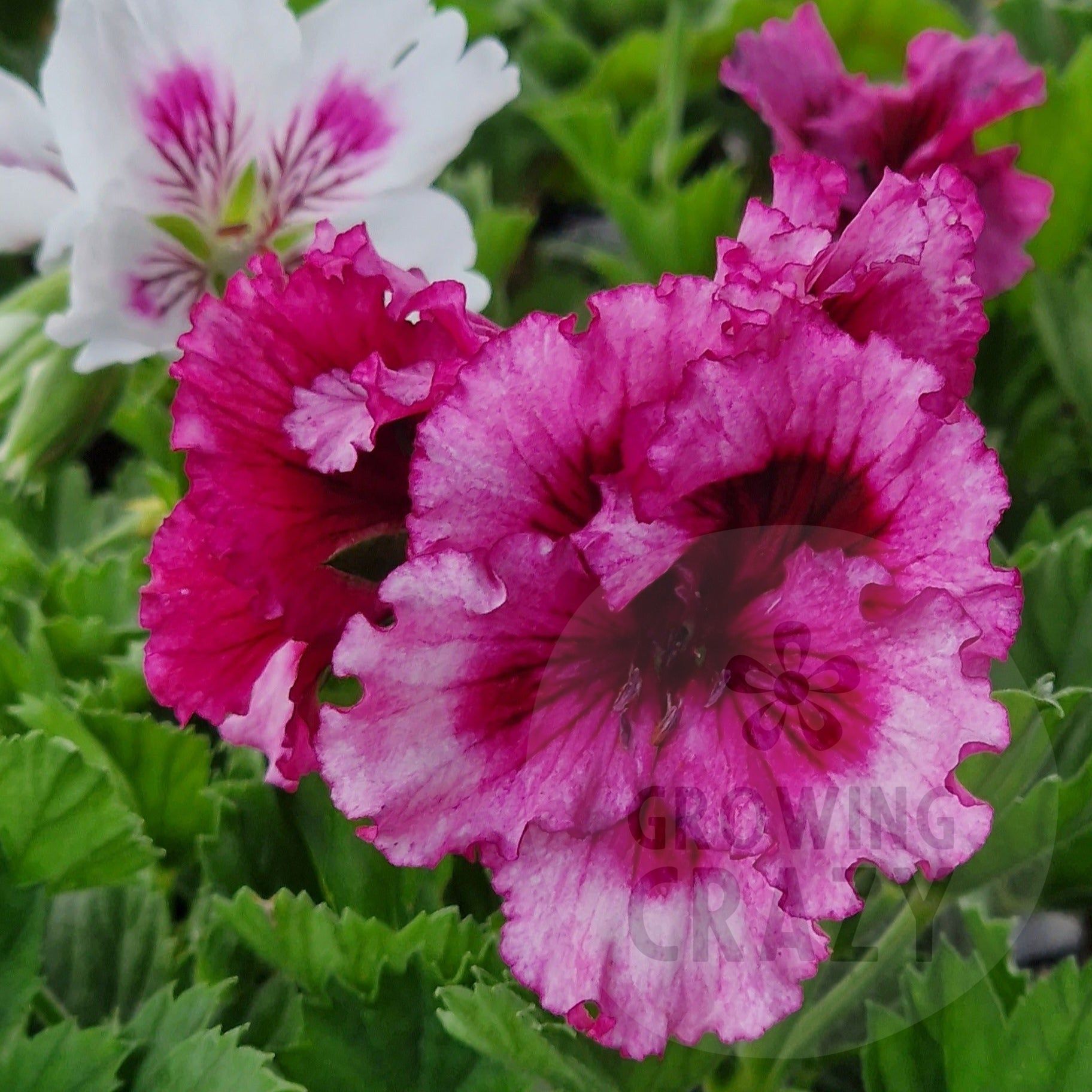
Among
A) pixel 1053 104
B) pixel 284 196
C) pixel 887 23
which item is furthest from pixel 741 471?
pixel 887 23

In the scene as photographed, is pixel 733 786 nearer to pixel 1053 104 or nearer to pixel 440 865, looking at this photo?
pixel 440 865

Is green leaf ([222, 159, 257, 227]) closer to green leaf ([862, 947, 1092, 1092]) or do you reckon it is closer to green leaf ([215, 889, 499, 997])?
green leaf ([215, 889, 499, 997])

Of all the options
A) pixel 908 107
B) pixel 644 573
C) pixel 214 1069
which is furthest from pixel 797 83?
pixel 214 1069

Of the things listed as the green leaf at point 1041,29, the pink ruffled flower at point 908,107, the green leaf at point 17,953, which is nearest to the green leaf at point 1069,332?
the pink ruffled flower at point 908,107

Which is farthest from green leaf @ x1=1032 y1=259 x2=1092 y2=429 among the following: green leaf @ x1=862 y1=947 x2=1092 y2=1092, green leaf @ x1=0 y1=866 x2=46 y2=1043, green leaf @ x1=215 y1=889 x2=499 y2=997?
green leaf @ x1=0 y1=866 x2=46 y2=1043

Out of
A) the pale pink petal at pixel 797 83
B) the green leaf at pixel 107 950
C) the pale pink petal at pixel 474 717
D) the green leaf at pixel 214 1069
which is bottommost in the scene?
the green leaf at pixel 107 950

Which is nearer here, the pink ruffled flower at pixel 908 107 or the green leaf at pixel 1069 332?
the pink ruffled flower at pixel 908 107

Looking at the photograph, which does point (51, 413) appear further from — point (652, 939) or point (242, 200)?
point (652, 939)

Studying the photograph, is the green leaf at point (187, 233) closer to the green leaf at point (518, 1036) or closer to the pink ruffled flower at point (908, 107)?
the pink ruffled flower at point (908, 107)
